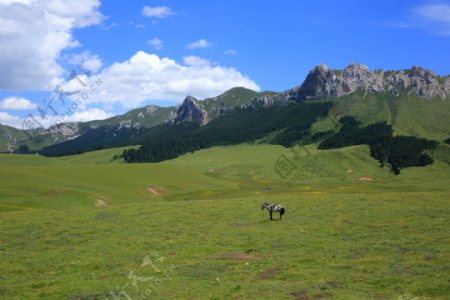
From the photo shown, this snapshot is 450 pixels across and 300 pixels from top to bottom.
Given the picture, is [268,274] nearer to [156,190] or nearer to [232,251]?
[232,251]

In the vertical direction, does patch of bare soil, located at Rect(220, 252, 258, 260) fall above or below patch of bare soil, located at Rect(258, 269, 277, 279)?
above

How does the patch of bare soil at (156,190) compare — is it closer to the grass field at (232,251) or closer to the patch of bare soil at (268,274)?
the grass field at (232,251)

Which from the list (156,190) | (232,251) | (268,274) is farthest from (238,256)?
(156,190)

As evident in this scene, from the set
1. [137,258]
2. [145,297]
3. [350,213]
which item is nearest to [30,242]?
[137,258]

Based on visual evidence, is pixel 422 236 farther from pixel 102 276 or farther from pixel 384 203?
pixel 102 276

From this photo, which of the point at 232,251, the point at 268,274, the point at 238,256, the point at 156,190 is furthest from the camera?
the point at 156,190

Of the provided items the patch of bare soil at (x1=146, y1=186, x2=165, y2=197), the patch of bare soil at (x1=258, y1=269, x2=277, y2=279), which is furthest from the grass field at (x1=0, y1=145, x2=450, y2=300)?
the patch of bare soil at (x1=146, y1=186, x2=165, y2=197)

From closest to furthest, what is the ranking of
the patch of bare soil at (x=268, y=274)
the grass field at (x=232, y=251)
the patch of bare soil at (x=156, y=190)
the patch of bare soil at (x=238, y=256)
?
the grass field at (x=232, y=251) < the patch of bare soil at (x=268, y=274) < the patch of bare soil at (x=238, y=256) < the patch of bare soil at (x=156, y=190)

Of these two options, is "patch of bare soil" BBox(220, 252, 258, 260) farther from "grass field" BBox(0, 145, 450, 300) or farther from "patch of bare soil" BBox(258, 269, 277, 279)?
"patch of bare soil" BBox(258, 269, 277, 279)

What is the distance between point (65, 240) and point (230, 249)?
16560 millimetres

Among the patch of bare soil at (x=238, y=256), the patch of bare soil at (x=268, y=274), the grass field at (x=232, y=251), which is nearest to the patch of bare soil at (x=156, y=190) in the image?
the grass field at (x=232, y=251)

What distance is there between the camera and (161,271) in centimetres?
2886

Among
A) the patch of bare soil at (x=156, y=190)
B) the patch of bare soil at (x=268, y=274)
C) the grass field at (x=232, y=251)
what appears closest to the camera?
the grass field at (x=232, y=251)

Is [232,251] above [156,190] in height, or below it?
above
